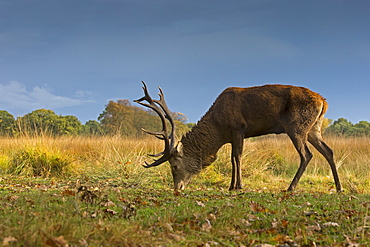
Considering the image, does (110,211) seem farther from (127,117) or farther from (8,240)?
(127,117)

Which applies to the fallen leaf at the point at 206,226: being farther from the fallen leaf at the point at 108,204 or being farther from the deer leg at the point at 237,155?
the deer leg at the point at 237,155

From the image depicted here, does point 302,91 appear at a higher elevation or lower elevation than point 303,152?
higher

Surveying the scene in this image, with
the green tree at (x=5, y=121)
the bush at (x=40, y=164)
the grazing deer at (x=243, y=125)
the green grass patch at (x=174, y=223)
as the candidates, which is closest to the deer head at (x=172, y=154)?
the grazing deer at (x=243, y=125)

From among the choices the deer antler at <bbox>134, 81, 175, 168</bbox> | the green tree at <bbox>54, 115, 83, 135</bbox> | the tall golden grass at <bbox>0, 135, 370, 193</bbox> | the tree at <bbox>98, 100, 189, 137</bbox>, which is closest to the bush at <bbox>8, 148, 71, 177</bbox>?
the tall golden grass at <bbox>0, 135, 370, 193</bbox>

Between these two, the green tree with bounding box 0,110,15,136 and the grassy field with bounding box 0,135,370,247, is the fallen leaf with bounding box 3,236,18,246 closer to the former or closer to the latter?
the grassy field with bounding box 0,135,370,247

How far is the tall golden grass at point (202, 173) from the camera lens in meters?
9.98

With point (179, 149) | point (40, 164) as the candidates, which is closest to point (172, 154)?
point (179, 149)

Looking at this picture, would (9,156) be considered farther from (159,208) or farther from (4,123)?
(4,123)

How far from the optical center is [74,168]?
11.3m

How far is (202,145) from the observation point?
8672 millimetres

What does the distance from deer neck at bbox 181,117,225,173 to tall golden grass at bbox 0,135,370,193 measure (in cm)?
86

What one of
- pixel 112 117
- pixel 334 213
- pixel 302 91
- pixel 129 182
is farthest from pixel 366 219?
pixel 112 117

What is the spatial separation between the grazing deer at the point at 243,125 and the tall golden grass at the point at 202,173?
0.92 meters

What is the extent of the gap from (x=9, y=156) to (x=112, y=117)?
21716mm
